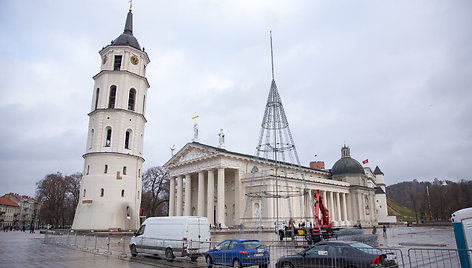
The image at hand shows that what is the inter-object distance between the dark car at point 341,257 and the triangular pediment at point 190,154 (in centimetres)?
3491

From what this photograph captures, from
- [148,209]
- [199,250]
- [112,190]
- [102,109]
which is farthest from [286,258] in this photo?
[148,209]

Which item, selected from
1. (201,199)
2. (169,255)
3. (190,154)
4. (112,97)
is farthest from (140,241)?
(190,154)

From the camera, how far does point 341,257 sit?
10102 mm

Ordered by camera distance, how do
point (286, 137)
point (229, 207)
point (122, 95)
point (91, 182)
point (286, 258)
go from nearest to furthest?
1. point (286, 258)
2. point (286, 137)
3. point (91, 182)
4. point (122, 95)
5. point (229, 207)

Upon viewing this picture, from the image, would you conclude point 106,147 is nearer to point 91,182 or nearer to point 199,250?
point 91,182

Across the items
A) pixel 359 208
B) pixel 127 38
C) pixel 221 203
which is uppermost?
pixel 127 38

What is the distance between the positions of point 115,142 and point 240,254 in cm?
3395

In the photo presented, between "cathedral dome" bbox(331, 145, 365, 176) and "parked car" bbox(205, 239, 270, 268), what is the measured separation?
197 feet

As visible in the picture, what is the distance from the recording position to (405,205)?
14062 cm

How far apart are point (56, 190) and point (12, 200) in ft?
282

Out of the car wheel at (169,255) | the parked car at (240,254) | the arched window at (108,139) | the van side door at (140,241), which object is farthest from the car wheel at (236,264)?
the arched window at (108,139)

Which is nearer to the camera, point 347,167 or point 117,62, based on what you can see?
point 117,62

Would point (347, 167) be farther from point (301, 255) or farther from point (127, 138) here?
point (301, 255)

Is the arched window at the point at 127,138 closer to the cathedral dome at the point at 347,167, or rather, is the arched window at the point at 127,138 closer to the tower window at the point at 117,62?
the tower window at the point at 117,62
